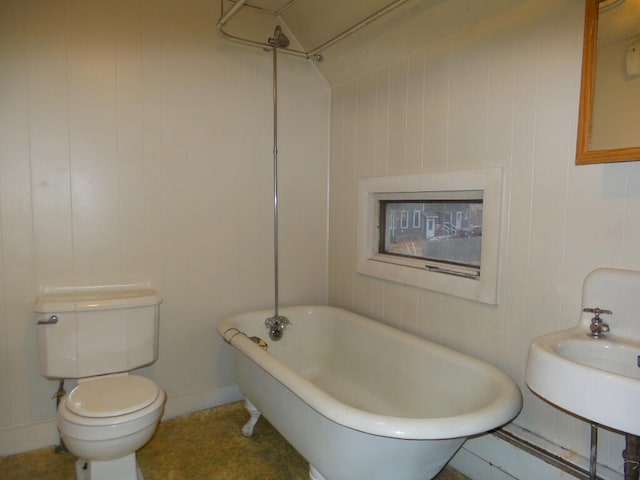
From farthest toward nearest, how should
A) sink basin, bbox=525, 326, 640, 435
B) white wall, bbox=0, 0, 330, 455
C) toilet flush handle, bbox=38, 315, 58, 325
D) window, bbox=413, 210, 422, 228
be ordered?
1. window, bbox=413, 210, 422, 228
2. white wall, bbox=0, 0, 330, 455
3. toilet flush handle, bbox=38, 315, 58, 325
4. sink basin, bbox=525, 326, 640, 435

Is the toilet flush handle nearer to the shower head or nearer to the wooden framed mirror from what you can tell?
the shower head

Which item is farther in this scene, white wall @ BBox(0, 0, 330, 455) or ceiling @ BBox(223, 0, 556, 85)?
white wall @ BBox(0, 0, 330, 455)

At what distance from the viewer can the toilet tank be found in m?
1.96

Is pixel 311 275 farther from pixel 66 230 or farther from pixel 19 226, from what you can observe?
pixel 19 226

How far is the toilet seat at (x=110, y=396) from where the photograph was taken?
1.65m

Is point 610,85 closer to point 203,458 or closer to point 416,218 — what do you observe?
point 416,218

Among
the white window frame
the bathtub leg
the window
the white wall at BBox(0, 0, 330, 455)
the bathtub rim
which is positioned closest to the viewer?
the bathtub rim

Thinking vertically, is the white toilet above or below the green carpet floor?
above

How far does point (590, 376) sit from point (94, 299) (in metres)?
2.07

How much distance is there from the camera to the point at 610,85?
1.39 m

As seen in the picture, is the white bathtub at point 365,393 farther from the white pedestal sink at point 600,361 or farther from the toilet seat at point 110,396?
the toilet seat at point 110,396

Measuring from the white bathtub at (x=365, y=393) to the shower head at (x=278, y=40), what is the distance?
1539mm

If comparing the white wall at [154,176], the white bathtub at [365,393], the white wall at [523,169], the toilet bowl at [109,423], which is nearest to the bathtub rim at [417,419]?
the white bathtub at [365,393]

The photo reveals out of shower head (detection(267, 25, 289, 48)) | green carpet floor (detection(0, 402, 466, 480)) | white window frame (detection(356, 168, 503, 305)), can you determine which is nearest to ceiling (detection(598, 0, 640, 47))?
white window frame (detection(356, 168, 503, 305))
